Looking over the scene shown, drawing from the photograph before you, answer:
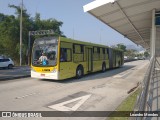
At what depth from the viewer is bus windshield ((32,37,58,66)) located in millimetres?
13875

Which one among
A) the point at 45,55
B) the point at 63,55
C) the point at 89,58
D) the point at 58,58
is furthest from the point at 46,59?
the point at 89,58

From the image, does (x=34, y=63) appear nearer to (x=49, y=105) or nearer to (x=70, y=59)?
(x=70, y=59)

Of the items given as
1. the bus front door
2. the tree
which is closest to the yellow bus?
the bus front door

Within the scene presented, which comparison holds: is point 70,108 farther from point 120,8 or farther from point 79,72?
point 120,8

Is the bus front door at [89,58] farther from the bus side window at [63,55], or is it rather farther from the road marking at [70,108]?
the road marking at [70,108]

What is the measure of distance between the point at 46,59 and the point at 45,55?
0.90ft

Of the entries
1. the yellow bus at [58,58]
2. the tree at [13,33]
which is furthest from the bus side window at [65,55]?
the tree at [13,33]

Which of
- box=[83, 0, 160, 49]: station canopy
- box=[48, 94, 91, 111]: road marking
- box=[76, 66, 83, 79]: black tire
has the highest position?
box=[83, 0, 160, 49]: station canopy

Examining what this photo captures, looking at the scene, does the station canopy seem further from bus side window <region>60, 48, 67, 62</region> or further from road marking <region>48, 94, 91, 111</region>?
road marking <region>48, 94, 91, 111</region>

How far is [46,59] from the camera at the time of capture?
46.3 feet

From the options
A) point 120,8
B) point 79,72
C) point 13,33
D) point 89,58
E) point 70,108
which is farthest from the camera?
point 13,33

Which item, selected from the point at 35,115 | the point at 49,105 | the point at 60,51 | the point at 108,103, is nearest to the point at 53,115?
the point at 35,115

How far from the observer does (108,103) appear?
889 cm

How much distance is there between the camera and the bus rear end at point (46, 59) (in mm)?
13742
